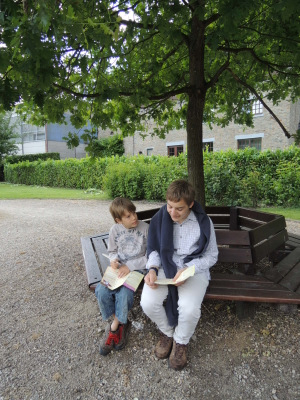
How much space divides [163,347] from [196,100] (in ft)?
9.50

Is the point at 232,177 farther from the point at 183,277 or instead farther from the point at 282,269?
the point at 183,277

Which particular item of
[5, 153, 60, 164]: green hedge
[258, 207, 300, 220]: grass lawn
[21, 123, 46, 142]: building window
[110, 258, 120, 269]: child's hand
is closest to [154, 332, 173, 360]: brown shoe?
[110, 258, 120, 269]: child's hand

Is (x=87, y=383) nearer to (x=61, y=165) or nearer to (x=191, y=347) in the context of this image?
(x=191, y=347)

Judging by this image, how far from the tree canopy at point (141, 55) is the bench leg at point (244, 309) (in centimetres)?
163

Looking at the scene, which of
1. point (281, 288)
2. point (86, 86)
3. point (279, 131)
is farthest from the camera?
point (279, 131)

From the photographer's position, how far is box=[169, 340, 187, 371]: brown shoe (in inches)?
87.0

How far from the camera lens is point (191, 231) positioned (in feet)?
8.34

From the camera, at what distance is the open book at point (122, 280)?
2.48m

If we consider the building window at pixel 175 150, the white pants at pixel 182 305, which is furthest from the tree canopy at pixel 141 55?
the building window at pixel 175 150

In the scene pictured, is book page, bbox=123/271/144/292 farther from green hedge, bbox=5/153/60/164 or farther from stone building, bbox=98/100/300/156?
green hedge, bbox=5/153/60/164

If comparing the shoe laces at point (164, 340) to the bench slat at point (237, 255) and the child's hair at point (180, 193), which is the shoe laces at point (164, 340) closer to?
the bench slat at point (237, 255)

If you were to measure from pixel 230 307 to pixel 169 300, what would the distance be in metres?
0.96

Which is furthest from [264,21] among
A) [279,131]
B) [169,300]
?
[279,131]

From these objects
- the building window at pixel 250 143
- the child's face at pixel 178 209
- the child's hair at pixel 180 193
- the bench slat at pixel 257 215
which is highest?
the building window at pixel 250 143
